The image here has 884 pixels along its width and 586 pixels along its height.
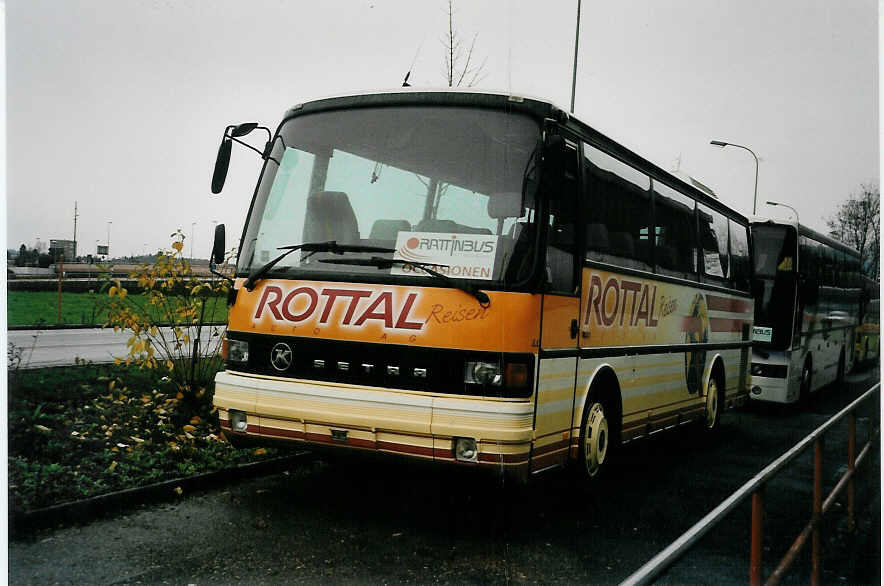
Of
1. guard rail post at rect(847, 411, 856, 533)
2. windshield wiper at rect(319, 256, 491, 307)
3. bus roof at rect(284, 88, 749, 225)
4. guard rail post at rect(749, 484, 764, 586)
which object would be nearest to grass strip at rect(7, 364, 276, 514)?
windshield wiper at rect(319, 256, 491, 307)

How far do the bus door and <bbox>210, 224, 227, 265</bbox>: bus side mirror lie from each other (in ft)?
7.65

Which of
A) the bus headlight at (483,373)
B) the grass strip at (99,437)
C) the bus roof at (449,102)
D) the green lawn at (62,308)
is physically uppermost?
the bus roof at (449,102)

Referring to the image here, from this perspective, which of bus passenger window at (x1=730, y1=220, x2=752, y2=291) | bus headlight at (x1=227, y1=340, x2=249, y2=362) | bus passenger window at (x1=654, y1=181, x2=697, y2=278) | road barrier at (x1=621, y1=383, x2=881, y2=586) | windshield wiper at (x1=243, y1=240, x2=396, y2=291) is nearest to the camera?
road barrier at (x1=621, y1=383, x2=881, y2=586)

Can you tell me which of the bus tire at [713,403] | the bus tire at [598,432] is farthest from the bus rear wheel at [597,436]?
the bus tire at [713,403]

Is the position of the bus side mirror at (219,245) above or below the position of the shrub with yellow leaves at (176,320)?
above

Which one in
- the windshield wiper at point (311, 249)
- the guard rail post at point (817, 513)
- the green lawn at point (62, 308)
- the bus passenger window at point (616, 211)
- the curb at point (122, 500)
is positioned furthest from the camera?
the bus passenger window at point (616, 211)

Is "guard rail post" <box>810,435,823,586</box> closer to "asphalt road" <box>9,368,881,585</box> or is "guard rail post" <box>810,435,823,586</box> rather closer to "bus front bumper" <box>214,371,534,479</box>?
"asphalt road" <box>9,368,881,585</box>

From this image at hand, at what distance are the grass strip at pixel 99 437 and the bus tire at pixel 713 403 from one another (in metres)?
5.38

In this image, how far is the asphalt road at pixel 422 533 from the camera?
4523mm

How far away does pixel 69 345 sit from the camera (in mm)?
10398

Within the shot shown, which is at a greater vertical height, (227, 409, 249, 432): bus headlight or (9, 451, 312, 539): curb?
(227, 409, 249, 432): bus headlight

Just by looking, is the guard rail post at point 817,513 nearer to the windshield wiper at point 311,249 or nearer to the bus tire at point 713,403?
the windshield wiper at point 311,249

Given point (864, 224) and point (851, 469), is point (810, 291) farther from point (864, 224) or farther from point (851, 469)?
point (851, 469)

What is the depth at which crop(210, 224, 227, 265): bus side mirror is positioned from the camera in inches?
245
